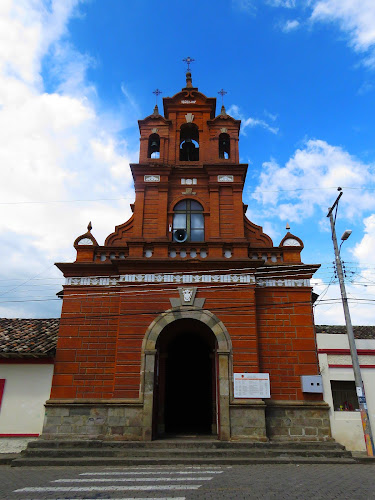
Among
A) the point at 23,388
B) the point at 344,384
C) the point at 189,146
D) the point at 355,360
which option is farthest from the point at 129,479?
the point at 189,146

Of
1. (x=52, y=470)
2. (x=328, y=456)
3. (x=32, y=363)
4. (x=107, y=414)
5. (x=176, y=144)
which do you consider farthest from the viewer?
(x=176, y=144)

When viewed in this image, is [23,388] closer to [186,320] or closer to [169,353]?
[169,353]

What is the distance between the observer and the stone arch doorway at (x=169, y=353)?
478 inches

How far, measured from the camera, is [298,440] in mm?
12125

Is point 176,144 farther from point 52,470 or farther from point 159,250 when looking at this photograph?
point 52,470

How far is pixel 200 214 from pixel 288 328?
561 cm

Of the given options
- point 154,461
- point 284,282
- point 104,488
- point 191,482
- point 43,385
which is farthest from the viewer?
point 284,282

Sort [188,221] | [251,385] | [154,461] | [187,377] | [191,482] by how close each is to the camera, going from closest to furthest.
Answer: [191,482], [154,461], [251,385], [188,221], [187,377]

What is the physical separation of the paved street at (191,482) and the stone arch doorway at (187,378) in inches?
180

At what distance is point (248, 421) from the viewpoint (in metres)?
12.0

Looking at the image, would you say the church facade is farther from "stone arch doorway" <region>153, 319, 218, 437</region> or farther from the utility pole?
the utility pole

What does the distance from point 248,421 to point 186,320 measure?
4058 millimetres

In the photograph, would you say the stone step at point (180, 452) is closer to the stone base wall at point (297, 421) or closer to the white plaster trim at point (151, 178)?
the stone base wall at point (297, 421)

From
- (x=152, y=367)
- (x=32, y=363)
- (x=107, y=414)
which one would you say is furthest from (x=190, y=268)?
(x=32, y=363)
